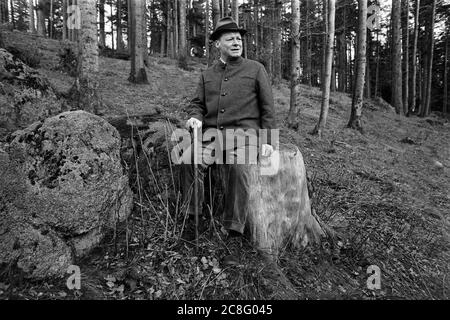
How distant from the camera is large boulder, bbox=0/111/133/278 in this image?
7.71ft

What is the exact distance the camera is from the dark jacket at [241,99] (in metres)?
3.19

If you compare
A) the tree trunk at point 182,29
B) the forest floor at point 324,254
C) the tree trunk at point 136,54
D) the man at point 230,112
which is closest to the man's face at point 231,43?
the man at point 230,112

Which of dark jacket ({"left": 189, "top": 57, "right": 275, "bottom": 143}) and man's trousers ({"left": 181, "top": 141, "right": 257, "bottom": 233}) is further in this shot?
dark jacket ({"left": 189, "top": 57, "right": 275, "bottom": 143})

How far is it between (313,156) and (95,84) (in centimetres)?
509

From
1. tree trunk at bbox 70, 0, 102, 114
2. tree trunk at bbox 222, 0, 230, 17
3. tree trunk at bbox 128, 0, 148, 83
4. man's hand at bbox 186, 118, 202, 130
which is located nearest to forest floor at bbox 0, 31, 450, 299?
tree trunk at bbox 70, 0, 102, 114

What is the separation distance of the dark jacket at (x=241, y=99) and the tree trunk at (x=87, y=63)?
3779 mm

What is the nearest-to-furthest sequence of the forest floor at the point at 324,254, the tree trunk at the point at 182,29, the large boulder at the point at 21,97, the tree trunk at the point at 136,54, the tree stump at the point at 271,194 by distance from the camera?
1. the forest floor at the point at 324,254
2. the tree stump at the point at 271,194
3. the large boulder at the point at 21,97
4. the tree trunk at the point at 136,54
5. the tree trunk at the point at 182,29

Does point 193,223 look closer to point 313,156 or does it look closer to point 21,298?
point 21,298

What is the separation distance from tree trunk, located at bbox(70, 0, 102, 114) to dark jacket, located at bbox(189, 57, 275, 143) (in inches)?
149

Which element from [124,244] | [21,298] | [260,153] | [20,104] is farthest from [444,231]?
[20,104]

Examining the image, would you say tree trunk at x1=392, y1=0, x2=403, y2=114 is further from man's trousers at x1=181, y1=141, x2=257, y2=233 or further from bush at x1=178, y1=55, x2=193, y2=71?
man's trousers at x1=181, y1=141, x2=257, y2=233

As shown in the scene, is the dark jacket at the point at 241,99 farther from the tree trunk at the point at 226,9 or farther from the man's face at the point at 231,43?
the tree trunk at the point at 226,9

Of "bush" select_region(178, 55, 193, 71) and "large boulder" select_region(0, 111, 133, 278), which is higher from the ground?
"bush" select_region(178, 55, 193, 71)

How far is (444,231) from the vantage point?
15.8 ft
